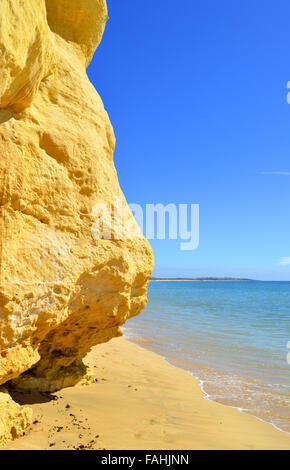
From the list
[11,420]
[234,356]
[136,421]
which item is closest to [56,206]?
[11,420]

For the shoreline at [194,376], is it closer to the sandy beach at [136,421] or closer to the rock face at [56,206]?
the sandy beach at [136,421]

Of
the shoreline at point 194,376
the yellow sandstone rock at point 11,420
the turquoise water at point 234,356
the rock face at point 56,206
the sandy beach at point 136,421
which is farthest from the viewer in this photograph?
the turquoise water at point 234,356

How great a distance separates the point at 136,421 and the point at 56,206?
3237 millimetres

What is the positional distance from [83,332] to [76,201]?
2112mm

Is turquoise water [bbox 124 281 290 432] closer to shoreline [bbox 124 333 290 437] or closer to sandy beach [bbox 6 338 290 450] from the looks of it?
shoreline [bbox 124 333 290 437]

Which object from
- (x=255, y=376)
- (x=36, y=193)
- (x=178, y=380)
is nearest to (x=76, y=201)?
(x=36, y=193)

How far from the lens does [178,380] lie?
7676mm

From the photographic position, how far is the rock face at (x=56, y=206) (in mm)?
3500

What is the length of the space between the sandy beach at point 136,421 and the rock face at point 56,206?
2.27 ft

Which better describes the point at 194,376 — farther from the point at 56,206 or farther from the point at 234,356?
the point at 56,206

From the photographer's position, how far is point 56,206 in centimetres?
419

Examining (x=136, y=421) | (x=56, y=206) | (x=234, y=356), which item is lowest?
(x=234, y=356)

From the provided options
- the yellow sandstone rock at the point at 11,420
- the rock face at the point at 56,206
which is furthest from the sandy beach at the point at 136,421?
the rock face at the point at 56,206

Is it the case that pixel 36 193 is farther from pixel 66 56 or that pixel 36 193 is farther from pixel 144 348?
pixel 144 348
